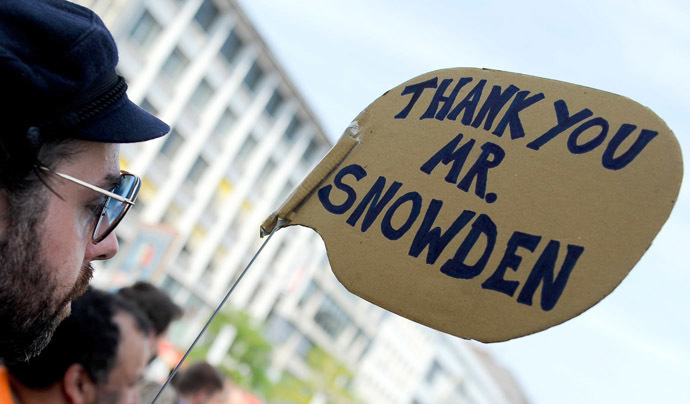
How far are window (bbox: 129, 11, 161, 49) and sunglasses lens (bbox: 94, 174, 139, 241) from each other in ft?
76.4

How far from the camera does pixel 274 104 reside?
3164 centimetres

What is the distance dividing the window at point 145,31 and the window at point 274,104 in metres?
7.18

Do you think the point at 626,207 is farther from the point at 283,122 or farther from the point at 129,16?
the point at 283,122

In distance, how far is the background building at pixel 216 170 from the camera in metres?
24.1

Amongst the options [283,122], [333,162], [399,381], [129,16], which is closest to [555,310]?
[333,162]

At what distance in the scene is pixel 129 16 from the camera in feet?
74.9

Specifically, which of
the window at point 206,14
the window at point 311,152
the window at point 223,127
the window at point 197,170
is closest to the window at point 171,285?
the window at point 197,170

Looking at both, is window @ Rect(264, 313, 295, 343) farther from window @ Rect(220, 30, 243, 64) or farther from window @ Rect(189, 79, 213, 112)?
window @ Rect(220, 30, 243, 64)

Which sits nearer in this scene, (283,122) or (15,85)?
(15,85)

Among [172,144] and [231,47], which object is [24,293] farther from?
[231,47]

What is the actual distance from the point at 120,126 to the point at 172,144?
2552 cm

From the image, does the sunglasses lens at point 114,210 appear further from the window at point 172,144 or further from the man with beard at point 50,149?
the window at point 172,144

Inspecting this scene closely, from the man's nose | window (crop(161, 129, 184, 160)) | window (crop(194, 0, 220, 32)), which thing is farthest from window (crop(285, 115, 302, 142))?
the man's nose

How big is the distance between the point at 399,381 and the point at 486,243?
174 ft
